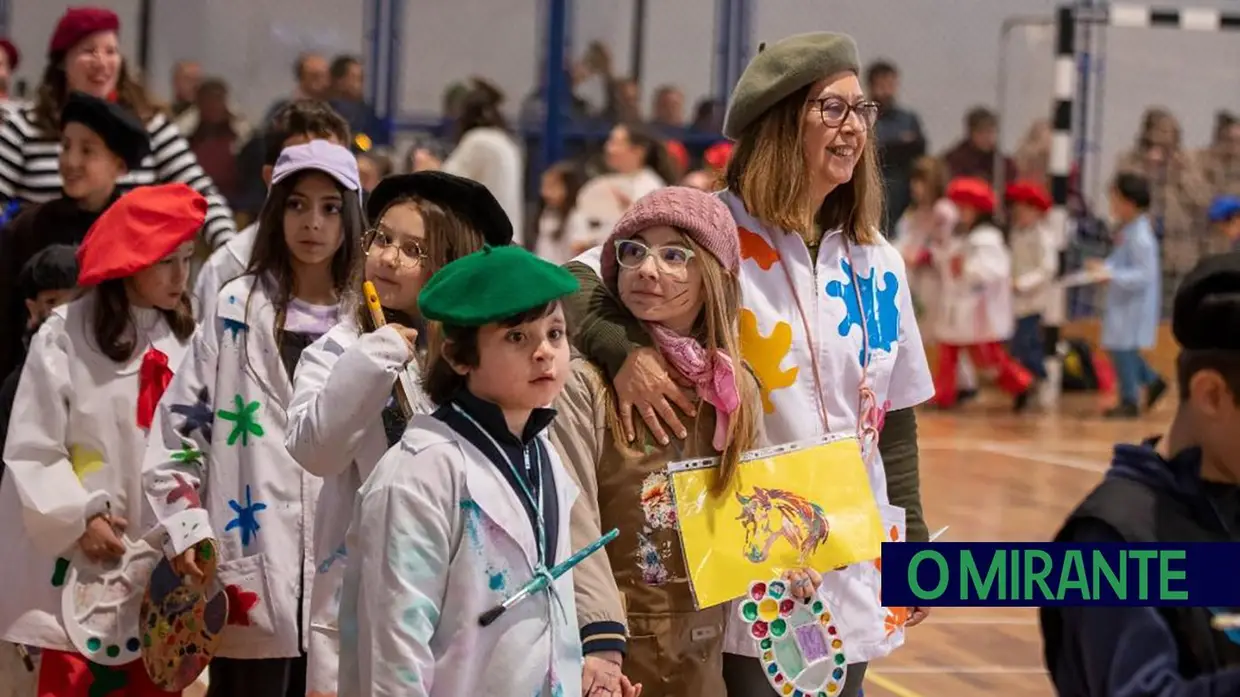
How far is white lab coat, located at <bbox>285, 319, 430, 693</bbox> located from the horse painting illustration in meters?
0.57

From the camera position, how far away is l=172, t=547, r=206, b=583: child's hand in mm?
3932

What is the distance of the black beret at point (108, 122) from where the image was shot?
512cm

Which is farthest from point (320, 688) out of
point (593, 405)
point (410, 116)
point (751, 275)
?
point (410, 116)

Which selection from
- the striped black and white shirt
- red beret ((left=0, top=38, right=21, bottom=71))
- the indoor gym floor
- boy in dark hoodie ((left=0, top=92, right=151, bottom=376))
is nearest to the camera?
boy in dark hoodie ((left=0, top=92, right=151, bottom=376))

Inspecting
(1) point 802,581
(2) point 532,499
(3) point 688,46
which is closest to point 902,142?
(3) point 688,46

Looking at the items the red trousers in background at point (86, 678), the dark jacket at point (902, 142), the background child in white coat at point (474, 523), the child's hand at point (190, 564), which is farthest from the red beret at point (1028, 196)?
the background child in white coat at point (474, 523)

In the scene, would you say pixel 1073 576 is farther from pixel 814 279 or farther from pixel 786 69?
pixel 786 69

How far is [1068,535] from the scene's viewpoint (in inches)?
103

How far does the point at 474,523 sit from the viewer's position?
Answer: 287 cm

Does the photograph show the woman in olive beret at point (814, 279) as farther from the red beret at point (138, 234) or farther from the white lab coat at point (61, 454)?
the white lab coat at point (61, 454)

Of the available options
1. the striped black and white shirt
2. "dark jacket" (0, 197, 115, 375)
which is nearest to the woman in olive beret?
"dark jacket" (0, 197, 115, 375)

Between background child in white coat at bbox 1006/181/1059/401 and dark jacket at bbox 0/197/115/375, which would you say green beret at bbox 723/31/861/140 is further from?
background child in white coat at bbox 1006/181/1059/401

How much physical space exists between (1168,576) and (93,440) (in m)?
2.53

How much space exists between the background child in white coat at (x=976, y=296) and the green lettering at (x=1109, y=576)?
1221 centimetres
